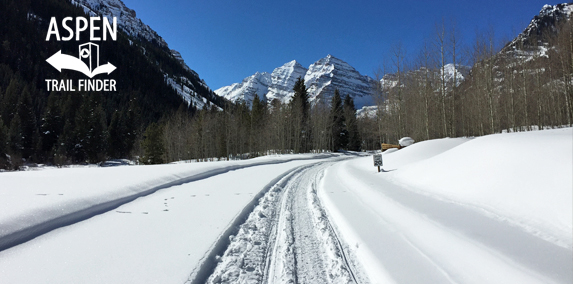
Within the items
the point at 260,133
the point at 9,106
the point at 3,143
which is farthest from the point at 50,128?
the point at 260,133

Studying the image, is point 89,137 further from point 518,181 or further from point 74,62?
point 74,62

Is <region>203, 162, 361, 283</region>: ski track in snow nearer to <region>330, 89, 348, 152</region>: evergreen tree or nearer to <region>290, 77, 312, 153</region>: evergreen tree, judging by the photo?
<region>290, 77, 312, 153</region>: evergreen tree

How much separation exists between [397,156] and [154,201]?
1278 centimetres

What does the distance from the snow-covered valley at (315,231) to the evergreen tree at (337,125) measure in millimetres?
37584

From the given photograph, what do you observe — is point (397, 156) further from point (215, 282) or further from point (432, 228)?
point (215, 282)

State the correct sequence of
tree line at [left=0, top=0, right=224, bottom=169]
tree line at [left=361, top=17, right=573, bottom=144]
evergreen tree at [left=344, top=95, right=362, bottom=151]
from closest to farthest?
tree line at [left=361, top=17, right=573, bottom=144], tree line at [left=0, top=0, right=224, bottom=169], evergreen tree at [left=344, top=95, right=362, bottom=151]

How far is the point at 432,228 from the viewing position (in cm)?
409

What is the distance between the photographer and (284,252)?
11.3 ft

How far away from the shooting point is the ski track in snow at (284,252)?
2.81 meters

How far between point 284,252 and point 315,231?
1.01 metres

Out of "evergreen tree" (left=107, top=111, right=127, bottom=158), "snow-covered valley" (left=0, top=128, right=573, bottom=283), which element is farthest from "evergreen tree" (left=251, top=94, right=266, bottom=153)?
"evergreen tree" (left=107, top=111, right=127, bottom=158)

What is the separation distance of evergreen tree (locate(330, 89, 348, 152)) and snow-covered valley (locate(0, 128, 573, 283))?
37.6m

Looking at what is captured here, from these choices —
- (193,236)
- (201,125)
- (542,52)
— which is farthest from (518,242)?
(201,125)

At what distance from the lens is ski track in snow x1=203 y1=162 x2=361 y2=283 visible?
2.81 m
